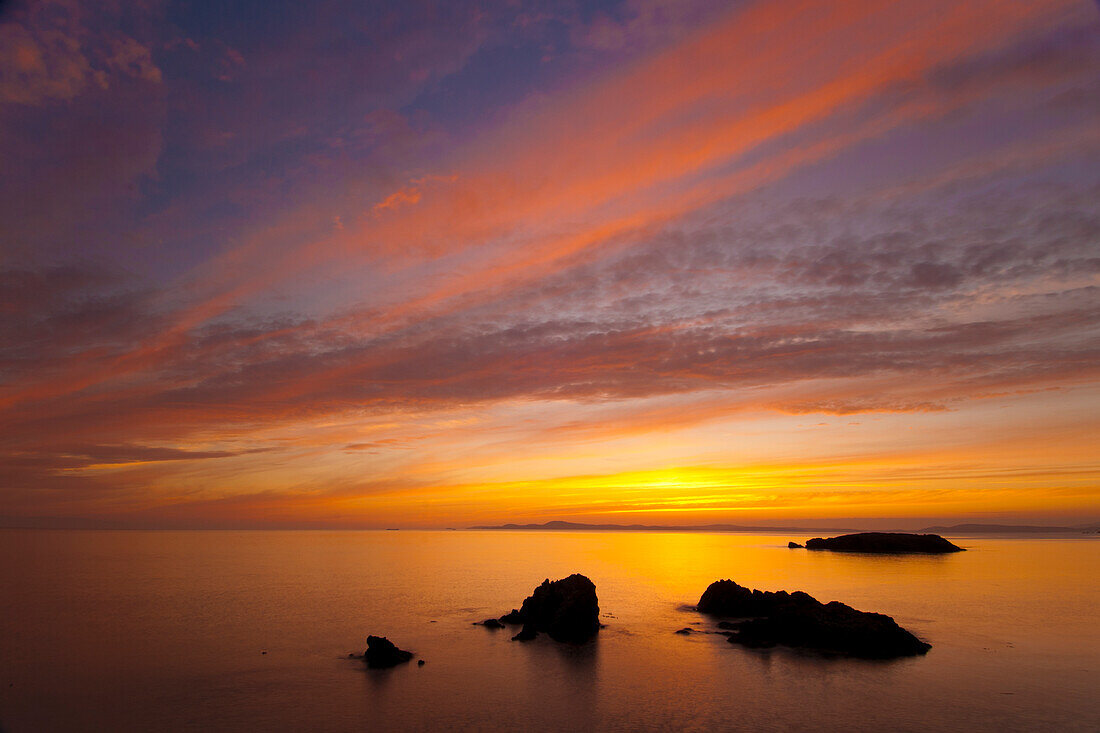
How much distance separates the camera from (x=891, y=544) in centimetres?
12138

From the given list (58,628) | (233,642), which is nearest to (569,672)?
(233,642)

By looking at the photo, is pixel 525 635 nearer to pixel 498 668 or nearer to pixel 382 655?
pixel 498 668

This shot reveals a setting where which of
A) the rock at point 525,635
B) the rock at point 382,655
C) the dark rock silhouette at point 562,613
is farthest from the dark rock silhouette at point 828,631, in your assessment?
the rock at point 382,655

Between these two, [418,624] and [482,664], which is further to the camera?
[418,624]

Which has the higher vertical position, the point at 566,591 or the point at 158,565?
the point at 566,591

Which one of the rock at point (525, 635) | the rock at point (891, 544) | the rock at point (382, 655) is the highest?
the rock at point (382, 655)

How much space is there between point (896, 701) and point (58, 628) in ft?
160

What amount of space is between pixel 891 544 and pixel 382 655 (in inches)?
4821

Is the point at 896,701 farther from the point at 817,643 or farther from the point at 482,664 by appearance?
the point at 482,664

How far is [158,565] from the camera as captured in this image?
301 feet

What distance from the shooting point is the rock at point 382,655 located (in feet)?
95.2

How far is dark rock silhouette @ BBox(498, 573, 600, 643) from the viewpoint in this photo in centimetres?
3597

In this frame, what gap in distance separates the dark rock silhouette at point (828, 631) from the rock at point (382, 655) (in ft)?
60.5

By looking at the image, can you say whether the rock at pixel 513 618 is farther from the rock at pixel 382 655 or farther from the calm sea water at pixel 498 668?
the rock at pixel 382 655
